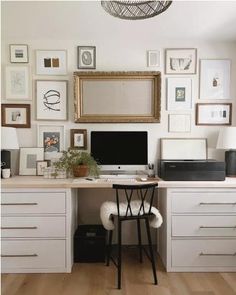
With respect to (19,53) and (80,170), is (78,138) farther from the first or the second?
(19,53)

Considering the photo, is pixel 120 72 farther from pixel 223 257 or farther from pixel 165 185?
pixel 223 257

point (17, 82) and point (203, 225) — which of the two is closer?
point (203, 225)

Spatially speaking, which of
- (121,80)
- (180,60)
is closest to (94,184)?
(121,80)

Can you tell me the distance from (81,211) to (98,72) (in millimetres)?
1524

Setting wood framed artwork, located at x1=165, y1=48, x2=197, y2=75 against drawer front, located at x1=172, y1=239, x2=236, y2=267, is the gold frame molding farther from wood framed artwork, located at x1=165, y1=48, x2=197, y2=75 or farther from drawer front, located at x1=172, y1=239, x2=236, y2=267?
drawer front, located at x1=172, y1=239, x2=236, y2=267

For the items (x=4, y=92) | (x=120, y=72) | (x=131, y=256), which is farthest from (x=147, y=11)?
(x=131, y=256)

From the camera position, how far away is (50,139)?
2.92 metres

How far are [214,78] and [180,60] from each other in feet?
1.39

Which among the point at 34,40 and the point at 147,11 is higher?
the point at 34,40

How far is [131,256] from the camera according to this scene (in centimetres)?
276

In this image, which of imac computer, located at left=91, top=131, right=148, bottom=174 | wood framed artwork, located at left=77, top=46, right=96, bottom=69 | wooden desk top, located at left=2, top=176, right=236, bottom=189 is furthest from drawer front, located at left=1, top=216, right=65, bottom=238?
wood framed artwork, located at left=77, top=46, right=96, bottom=69

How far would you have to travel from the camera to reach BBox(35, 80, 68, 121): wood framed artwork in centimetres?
291

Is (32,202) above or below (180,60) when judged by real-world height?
below

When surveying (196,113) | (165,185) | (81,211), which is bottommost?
(81,211)
